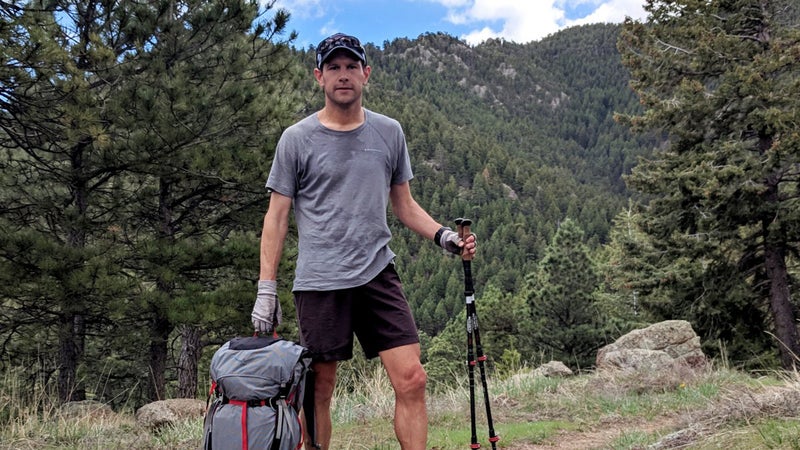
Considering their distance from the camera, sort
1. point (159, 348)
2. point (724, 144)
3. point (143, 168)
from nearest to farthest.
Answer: point (143, 168) → point (159, 348) → point (724, 144)

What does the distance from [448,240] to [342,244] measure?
0.51 metres

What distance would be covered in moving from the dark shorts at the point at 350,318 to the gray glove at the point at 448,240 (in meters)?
0.31

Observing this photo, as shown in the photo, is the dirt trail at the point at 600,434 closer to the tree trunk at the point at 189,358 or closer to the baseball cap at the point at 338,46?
the baseball cap at the point at 338,46

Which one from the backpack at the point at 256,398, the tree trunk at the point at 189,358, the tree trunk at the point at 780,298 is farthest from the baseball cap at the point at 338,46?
the tree trunk at the point at 780,298

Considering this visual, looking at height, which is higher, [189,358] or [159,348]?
[159,348]

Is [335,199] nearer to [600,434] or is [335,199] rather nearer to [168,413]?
[600,434]

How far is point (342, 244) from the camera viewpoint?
2572mm

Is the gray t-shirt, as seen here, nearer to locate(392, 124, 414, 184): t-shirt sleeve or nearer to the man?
the man

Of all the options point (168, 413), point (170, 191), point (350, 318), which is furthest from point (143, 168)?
point (350, 318)

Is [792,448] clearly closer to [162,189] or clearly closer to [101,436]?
[101,436]

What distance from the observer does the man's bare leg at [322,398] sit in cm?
265

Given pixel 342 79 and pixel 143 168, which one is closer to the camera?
pixel 342 79

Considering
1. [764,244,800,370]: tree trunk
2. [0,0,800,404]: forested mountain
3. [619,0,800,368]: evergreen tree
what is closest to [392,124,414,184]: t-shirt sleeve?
[0,0,800,404]: forested mountain

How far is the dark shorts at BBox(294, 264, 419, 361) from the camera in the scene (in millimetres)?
2576
